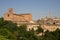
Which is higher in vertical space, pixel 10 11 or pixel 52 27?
pixel 10 11

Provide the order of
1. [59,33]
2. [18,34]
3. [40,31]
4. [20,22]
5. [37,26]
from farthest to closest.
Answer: [20,22]
[37,26]
[40,31]
[59,33]
[18,34]

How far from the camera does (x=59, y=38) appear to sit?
95.3 feet

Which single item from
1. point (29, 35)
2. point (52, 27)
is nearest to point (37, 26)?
point (52, 27)

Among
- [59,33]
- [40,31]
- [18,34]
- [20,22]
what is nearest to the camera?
[18,34]

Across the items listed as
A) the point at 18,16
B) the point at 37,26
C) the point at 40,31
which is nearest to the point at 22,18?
the point at 18,16

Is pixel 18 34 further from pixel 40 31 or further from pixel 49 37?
pixel 40 31

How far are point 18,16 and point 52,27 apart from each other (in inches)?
269

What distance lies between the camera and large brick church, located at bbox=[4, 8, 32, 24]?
4138 centimetres

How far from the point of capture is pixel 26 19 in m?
42.8

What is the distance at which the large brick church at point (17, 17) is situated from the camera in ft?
136

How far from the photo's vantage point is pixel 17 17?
140 ft

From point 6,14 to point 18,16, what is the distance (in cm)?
269

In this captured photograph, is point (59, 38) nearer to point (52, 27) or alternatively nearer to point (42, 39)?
point (42, 39)

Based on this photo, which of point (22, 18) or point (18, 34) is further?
point (22, 18)
